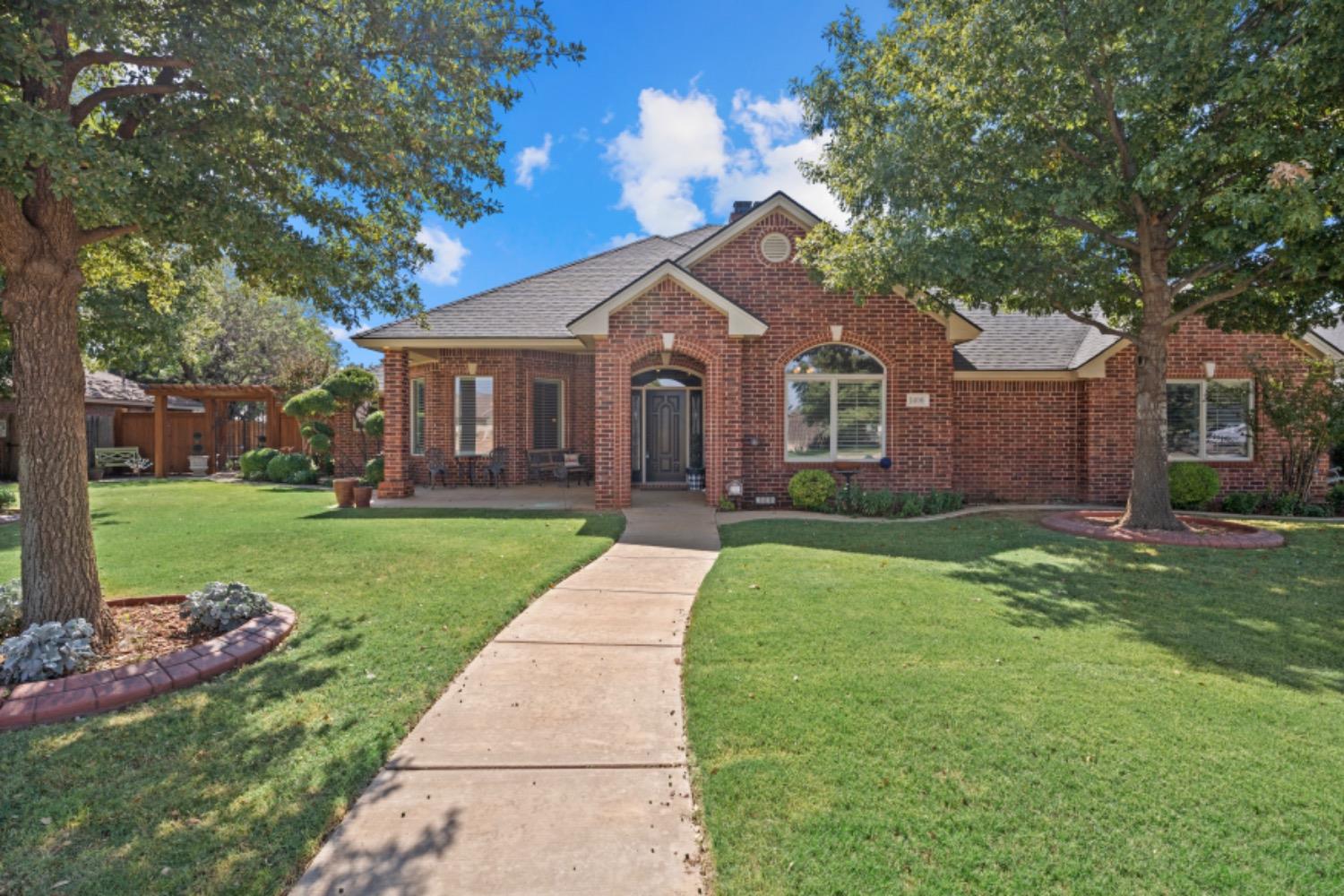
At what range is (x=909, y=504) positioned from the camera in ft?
36.6

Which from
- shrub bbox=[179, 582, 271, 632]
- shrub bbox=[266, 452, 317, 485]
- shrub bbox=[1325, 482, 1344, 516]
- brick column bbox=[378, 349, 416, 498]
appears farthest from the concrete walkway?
shrub bbox=[266, 452, 317, 485]

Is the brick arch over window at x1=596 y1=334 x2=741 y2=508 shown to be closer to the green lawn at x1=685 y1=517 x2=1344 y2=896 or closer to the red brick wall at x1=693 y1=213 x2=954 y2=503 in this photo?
the red brick wall at x1=693 y1=213 x2=954 y2=503

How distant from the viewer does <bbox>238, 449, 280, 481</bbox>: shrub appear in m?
18.6

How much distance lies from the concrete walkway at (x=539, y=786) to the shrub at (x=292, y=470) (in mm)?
15213

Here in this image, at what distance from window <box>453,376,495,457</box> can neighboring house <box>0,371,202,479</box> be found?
1297cm

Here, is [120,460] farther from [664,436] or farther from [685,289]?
[685,289]

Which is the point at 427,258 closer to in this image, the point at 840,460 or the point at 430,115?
the point at 430,115

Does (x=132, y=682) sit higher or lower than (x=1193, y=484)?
lower

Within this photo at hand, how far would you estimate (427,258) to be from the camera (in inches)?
263

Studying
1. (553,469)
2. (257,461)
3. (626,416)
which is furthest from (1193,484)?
(257,461)

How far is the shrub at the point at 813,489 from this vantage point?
11500 millimetres

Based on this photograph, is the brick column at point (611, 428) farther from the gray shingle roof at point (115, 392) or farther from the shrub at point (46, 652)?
the gray shingle roof at point (115, 392)

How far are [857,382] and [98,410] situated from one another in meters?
25.7

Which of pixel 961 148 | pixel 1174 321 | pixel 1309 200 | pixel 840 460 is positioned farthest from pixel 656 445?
pixel 1309 200
